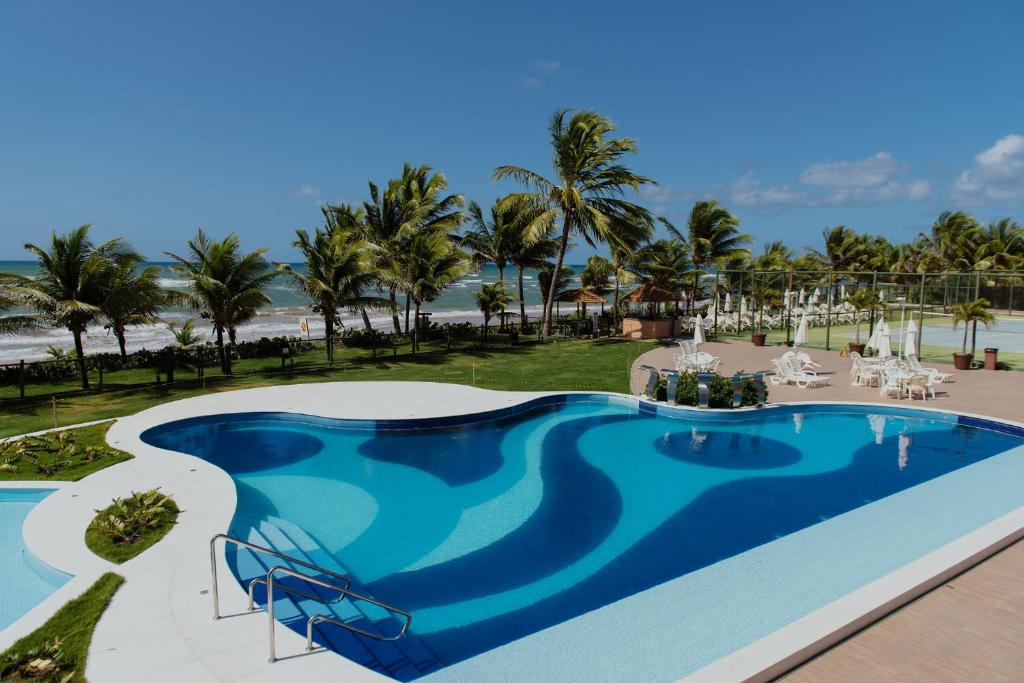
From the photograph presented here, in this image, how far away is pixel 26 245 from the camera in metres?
14.2

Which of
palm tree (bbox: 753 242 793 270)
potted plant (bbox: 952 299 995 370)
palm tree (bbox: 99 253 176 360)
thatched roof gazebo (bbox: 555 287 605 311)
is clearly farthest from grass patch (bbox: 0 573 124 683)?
palm tree (bbox: 753 242 793 270)

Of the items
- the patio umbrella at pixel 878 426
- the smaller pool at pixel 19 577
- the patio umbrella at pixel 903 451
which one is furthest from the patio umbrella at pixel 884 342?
the smaller pool at pixel 19 577

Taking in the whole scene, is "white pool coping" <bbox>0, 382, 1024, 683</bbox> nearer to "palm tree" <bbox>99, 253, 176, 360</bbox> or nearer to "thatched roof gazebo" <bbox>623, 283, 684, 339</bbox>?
"palm tree" <bbox>99, 253, 176, 360</bbox>

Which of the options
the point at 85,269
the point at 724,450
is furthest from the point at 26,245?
the point at 724,450

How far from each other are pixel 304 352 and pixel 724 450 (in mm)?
14292

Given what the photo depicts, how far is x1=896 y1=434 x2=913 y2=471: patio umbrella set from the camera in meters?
9.95

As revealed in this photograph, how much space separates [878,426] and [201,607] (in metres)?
12.5

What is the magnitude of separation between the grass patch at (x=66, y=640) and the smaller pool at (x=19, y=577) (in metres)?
0.81

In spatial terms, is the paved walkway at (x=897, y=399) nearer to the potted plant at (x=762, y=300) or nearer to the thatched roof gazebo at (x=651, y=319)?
the potted plant at (x=762, y=300)

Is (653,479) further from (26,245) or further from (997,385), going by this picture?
(26,245)

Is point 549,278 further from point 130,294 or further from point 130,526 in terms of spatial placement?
point 130,526

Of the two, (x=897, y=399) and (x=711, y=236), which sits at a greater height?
(x=711, y=236)

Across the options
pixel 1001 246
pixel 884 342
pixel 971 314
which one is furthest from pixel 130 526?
pixel 1001 246

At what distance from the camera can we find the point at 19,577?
596 centimetres
